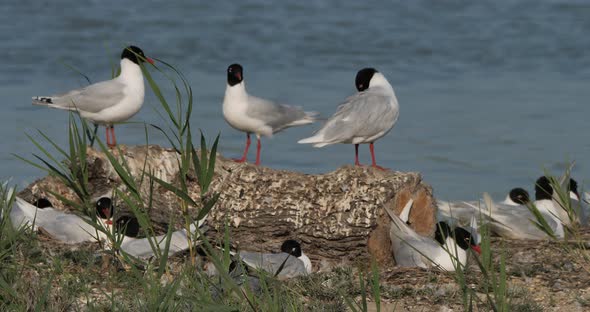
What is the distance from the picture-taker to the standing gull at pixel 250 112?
805 centimetres

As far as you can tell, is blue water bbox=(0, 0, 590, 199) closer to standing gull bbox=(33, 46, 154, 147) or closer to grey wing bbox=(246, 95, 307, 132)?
standing gull bbox=(33, 46, 154, 147)

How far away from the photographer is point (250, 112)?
26.4 ft

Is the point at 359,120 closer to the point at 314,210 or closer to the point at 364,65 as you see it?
the point at 314,210

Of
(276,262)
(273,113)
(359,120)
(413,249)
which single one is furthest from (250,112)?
(276,262)

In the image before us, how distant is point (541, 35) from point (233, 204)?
9679 millimetres

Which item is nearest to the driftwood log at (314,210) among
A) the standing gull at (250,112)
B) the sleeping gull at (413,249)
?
the sleeping gull at (413,249)

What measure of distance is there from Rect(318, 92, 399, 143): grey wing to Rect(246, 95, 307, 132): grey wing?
0.90 meters

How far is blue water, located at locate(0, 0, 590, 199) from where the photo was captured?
32.5 feet

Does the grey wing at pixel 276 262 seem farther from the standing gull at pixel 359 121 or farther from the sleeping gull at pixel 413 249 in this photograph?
the standing gull at pixel 359 121

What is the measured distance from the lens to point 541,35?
49.4ft

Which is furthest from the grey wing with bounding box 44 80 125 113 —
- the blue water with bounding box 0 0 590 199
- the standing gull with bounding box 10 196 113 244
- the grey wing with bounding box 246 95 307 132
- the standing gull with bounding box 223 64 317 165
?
the standing gull with bounding box 10 196 113 244

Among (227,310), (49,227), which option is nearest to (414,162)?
(49,227)

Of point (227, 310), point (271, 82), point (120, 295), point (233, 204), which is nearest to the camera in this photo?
point (227, 310)

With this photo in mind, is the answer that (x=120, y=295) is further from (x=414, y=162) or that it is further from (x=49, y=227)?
(x=414, y=162)
